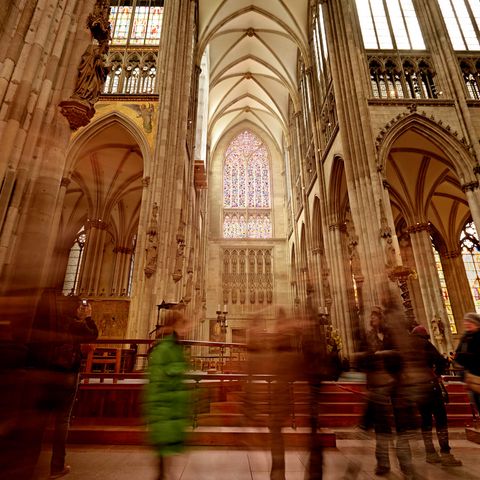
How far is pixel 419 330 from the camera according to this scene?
149 inches

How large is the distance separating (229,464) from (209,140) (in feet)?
85.0

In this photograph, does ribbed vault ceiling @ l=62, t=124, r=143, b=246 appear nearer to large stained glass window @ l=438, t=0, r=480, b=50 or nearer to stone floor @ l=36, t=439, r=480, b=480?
stone floor @ l=36, t=439, r=480, b=480

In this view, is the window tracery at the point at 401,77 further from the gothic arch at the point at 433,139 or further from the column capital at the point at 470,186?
the column capital at the point at 470,186

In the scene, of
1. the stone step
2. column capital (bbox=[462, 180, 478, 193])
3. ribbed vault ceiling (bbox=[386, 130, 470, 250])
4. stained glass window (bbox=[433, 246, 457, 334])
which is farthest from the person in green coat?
stained glass window (bbox=[433, 246, 457, 334])

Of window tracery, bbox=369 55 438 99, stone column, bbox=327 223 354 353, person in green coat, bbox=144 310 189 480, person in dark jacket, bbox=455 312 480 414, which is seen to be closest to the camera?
person in green coat, bbox=144 310 189 480

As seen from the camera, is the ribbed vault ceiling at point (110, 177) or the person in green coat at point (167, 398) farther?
the ribbed vault ceiling at point (110, 177)

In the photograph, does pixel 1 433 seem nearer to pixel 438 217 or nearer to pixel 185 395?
pixel 185 395

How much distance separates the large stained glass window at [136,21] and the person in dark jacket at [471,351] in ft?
51.7

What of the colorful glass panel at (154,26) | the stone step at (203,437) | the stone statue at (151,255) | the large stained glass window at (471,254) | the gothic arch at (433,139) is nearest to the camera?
the stone step at (203,437)

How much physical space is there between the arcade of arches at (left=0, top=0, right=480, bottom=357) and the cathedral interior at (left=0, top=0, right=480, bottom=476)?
0.17 ft

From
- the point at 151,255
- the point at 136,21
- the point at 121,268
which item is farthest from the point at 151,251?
the point at 136,21

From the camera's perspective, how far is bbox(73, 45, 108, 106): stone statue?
179 inches

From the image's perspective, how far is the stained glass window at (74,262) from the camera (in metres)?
20.3

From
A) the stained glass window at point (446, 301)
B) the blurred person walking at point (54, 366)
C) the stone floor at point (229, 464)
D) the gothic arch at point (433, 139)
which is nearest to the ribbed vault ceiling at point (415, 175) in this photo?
the gothic arch at point (433, 139)
